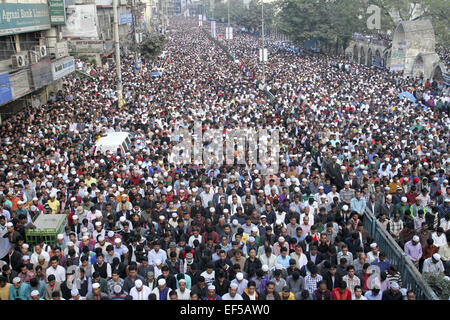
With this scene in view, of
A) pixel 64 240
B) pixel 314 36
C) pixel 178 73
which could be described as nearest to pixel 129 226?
pixel 64 240

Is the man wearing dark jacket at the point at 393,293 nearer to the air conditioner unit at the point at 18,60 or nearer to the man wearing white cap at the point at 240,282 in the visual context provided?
the man wearing white cap at the point at 240,282

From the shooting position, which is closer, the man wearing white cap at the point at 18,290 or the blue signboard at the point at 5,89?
the man wearing white cap at the point at 18,290

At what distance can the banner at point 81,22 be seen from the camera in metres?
21.7

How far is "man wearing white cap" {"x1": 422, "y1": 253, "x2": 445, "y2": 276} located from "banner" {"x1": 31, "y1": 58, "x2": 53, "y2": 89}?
16.2 m

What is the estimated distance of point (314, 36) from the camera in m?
42.1

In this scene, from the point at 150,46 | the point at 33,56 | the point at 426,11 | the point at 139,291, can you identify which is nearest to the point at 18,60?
the point at 33,56

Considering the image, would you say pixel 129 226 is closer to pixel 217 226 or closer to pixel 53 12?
pixel 217 226

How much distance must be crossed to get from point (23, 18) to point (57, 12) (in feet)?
10.6

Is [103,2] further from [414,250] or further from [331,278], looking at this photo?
[331,278]

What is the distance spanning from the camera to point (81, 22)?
21859 mm

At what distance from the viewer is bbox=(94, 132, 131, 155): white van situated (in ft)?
41.6

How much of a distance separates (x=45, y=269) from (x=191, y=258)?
2.09 metres

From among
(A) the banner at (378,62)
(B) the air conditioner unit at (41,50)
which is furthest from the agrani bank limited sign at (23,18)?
(A) the banner at (378,62)

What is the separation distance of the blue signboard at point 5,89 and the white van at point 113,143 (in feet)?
14.7
